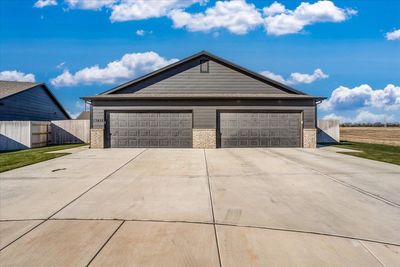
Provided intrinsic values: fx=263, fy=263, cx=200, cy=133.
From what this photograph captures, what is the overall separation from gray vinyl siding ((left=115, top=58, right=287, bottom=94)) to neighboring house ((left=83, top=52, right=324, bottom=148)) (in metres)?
0.72

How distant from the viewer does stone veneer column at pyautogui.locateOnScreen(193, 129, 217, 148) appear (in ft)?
51.8

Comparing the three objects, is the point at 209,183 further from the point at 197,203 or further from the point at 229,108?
the point at 229,108

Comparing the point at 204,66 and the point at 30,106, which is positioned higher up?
the point at 204,66

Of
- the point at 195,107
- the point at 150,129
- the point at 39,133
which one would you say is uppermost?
the point at 195,107

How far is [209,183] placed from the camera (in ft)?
21.5

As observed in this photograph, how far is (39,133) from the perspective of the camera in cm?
1867

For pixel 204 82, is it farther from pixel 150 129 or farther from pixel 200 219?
pixel 200 219

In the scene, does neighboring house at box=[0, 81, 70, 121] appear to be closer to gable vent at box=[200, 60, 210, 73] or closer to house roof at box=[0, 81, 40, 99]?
house roof at box=[0, 81, 40, 99]

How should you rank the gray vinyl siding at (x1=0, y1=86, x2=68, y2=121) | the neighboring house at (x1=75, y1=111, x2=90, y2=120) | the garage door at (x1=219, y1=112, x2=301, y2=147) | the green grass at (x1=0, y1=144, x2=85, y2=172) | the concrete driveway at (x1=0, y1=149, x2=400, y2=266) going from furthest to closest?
1. the neighboring house at (x1=75, y1=111, x2=90, y2=120)
2. the gray vinyl siding at (x1=0, y1=86, x2=68, y2=121)
3. the garage door at (x1=219, y1=112, x2=301, y2=147)
4. the green grass at (x1=0, y1=144, x2=85, y2=172)
5. the concrete driveway at (x1=0, y1=149, x2=400, y2=266)

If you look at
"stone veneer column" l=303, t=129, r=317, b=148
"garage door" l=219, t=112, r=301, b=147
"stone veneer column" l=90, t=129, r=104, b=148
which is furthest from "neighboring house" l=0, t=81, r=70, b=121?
"stone veneer column" l=303, t=129, r=317, b=148

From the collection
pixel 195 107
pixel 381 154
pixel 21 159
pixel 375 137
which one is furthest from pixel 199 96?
pixel 375 137

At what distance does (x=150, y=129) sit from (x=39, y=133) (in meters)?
8.89

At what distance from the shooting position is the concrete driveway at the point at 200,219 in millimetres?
2996

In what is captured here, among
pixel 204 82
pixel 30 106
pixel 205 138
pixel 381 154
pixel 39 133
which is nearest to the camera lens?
pixel 381 154
